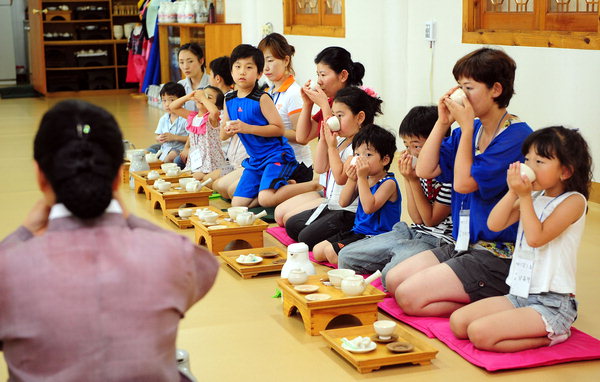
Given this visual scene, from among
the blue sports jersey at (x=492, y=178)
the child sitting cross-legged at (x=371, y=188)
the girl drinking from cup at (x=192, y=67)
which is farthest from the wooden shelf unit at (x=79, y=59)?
the blue sports jersey at (x=492, y=178)

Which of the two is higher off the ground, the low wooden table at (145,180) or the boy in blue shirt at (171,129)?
the boy in blue shirt at (171,129)

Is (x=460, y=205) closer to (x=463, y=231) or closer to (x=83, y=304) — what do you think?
(x=463, y=231)

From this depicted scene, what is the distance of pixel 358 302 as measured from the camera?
10.2 feet

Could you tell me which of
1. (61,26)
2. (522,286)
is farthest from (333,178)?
(61,26)

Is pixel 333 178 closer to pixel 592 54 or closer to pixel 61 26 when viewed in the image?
pixel 592 54

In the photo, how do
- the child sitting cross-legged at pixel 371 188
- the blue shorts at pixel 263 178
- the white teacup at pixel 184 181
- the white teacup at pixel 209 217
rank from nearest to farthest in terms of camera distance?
1. the child sitting cross-legged at pixel 371 188
2. the white teacup at pixel 209 217
3. the blue shorts at pixel 263 178
4. the white teacup at pixel 184 181

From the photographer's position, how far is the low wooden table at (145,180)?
573cm

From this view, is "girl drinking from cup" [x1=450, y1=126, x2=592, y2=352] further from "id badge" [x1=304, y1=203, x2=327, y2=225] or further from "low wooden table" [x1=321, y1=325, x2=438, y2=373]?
"id badge" [x1=304, y1=203, x2=327, y2=225]

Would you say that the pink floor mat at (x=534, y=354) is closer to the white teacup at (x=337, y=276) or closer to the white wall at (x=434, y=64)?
the white teacup at (x=337, y=276)

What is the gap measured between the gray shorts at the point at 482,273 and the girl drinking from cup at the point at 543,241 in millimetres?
198

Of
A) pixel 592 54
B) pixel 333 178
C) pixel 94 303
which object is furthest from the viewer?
pixel 592 54

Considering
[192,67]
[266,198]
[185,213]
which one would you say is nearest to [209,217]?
[185,213]

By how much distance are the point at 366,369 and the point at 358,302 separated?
0.39 m

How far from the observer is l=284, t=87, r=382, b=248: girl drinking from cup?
13.4ft
